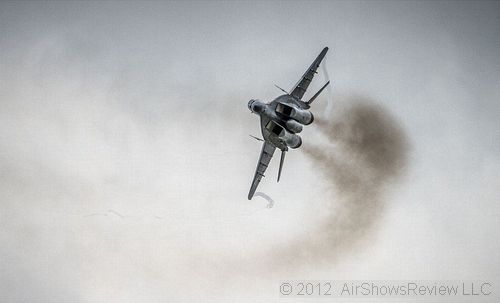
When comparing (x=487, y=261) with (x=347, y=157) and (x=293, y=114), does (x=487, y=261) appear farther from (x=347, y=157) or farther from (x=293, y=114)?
(x=293, y=114)

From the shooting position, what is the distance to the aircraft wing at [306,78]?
59.4 m

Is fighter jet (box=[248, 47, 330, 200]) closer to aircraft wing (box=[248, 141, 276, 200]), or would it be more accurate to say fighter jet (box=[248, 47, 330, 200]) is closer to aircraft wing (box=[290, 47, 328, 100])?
aircraft wing (box=[290, 47, 328, 100])

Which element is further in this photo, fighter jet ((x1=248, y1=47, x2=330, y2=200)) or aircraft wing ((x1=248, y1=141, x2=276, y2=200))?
aircraft wing ((x1=248, y1=141, x2=276, y2=200))

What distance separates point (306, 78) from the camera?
2350 inches

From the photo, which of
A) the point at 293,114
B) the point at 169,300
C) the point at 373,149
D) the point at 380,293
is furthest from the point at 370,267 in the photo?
the point at 293,114

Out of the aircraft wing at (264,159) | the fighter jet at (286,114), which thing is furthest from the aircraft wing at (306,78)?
the aircraft wing at (264,159)

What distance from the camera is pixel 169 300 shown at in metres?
83.4

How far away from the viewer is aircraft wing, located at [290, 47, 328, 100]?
59.4 meters

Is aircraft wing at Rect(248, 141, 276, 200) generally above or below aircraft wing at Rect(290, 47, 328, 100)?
below

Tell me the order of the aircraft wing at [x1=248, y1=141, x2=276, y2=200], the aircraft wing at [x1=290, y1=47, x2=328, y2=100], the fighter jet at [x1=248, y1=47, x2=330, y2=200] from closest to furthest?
the fighter jet at [x1=248, y1=47, x2=330, y2=200], the aircraft wing at [x1=290, y1=47, x2=328, y2=100], the aircraft wing at [x1=248, y1=141, x2=276, y2=200]

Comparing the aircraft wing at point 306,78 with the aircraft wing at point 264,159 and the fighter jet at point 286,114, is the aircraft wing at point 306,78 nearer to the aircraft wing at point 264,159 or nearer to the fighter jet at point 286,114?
the fighter jet at point 286,114

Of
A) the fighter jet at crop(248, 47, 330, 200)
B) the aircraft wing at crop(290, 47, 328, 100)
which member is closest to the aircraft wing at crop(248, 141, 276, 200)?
the fighter jet at crop(248, 47, 330, 200)

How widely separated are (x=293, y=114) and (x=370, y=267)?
34366mm

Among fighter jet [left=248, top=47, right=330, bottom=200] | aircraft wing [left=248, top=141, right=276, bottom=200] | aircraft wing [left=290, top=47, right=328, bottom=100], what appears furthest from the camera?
aircraft wing [left=248, top=141, right=276, bottom=200]
